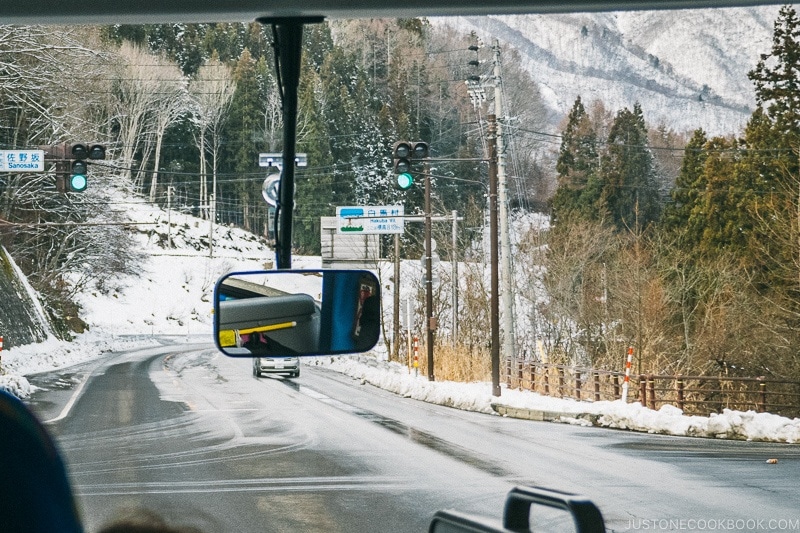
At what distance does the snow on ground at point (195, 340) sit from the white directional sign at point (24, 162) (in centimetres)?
466

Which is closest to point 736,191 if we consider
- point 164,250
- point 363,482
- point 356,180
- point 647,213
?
point 647,213

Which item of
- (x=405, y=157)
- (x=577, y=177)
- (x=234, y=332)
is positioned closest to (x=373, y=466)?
(x=405, y=157)

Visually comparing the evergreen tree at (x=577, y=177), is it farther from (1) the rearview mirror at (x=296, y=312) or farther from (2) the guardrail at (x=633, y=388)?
(1) the rearview mirror at (x=296, y=312)

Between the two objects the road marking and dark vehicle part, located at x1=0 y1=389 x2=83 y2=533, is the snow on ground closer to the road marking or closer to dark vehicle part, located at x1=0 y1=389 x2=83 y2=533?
the road marking

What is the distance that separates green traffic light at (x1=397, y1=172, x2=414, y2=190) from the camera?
10.3 m

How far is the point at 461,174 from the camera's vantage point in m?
59.4

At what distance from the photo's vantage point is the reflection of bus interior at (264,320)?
344 centimetres

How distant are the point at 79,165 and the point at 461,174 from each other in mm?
44745

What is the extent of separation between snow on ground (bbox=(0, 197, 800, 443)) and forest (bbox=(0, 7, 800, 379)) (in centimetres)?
266

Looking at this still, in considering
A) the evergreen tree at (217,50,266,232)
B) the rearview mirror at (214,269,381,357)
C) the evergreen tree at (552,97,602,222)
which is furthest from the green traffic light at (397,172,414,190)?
the evergreen tree at (552,97,602,222)

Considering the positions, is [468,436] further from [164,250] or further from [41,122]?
[164,250]

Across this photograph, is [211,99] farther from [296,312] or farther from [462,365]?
[296,312]

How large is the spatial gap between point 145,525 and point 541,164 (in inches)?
2889

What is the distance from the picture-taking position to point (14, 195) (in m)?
32.4
